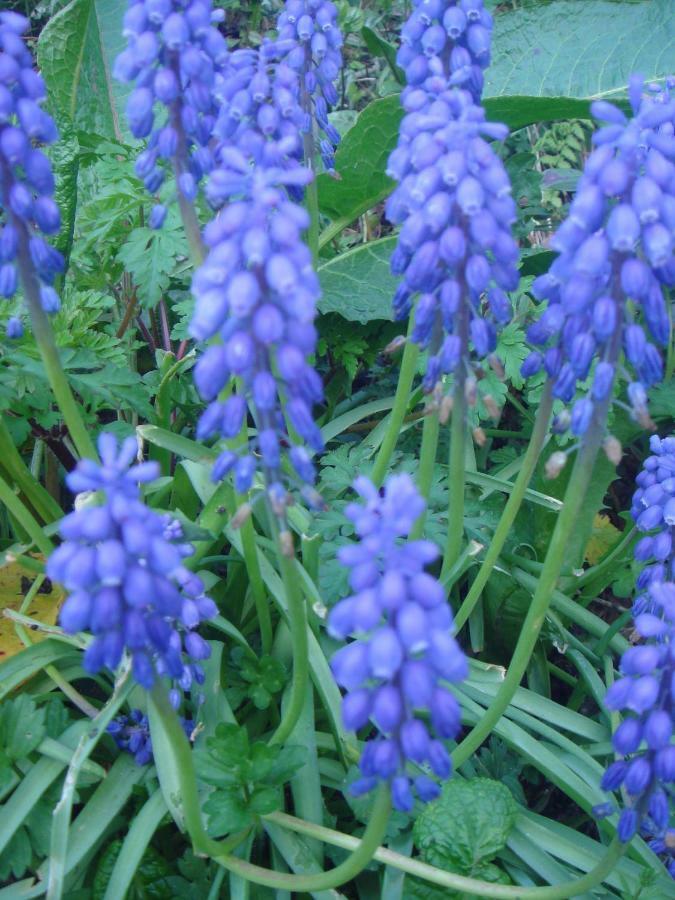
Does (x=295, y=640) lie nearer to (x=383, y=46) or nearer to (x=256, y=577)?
(x=256, y=577)

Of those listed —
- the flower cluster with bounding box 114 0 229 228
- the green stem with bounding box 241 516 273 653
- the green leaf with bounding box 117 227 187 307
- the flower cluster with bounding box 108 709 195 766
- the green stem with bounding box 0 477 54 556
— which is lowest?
the flower cluster with bounding box 108 709 195 766

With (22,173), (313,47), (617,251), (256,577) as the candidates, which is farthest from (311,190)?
(617,251)


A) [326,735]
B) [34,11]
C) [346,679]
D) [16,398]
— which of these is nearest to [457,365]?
[346,679]

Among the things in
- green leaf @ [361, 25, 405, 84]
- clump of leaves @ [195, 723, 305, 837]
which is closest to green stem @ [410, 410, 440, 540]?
clump of leaves @ [195, 723, 305, 837]

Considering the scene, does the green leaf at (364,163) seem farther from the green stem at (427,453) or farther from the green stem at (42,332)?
the green stem at (42,332)

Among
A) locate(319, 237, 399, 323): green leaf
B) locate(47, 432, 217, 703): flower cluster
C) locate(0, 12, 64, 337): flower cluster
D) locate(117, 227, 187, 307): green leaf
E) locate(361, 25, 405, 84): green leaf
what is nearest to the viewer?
locate(47, 432, 217, 703): flower cluster

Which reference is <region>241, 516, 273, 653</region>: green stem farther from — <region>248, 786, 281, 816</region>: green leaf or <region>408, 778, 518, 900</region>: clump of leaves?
<region>408, 778, 518, 900</region>: clump of leaves
